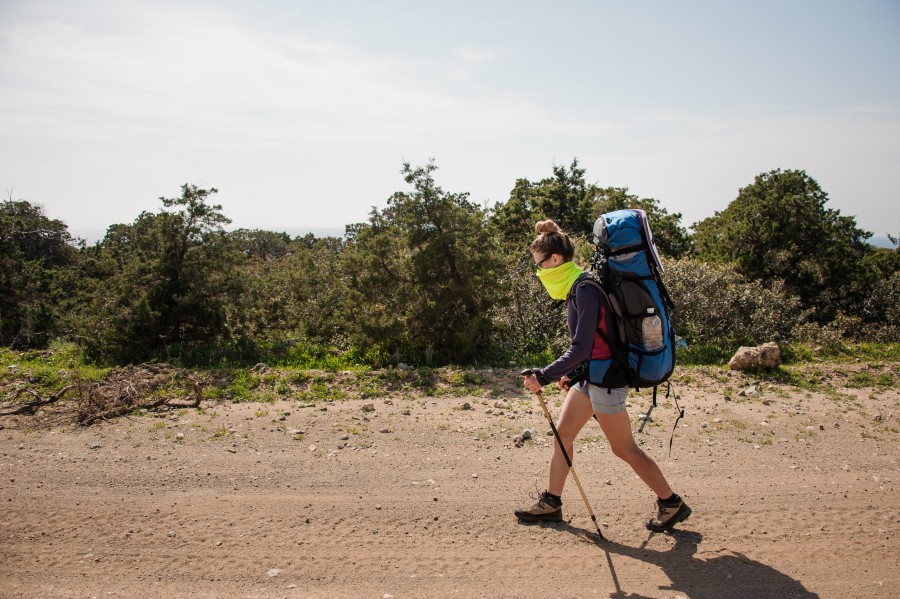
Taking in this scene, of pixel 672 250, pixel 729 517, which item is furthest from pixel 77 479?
pixel 672 250

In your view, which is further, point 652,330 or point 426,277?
point 426,277

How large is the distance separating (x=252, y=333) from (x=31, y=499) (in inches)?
241

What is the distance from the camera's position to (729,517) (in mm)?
4348

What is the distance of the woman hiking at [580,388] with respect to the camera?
3.80 m

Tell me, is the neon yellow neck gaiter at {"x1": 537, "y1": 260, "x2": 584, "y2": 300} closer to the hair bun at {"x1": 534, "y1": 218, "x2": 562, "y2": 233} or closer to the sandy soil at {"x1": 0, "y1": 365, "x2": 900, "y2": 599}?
the hair bun at {"x1": 534, "y1": 218, "x2": 562, "y2": 233}

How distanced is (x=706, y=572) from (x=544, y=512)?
1108 millimetres

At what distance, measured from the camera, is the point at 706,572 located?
145 inches

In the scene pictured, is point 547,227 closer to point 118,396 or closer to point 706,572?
point 706,572

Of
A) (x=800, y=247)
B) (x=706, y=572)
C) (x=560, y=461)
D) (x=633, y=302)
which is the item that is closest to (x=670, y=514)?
(x=706, y=572)

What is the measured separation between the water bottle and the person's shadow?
139 cm

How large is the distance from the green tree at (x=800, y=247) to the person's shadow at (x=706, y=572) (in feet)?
47.4

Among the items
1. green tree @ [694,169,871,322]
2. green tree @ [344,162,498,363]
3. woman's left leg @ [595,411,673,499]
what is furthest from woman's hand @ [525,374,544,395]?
green tree @ [694,169,871,322]

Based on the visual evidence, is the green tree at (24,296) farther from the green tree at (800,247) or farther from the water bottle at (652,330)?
the green tree at (800,247)

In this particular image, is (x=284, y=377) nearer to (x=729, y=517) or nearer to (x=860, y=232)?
(x=729, y=517)
